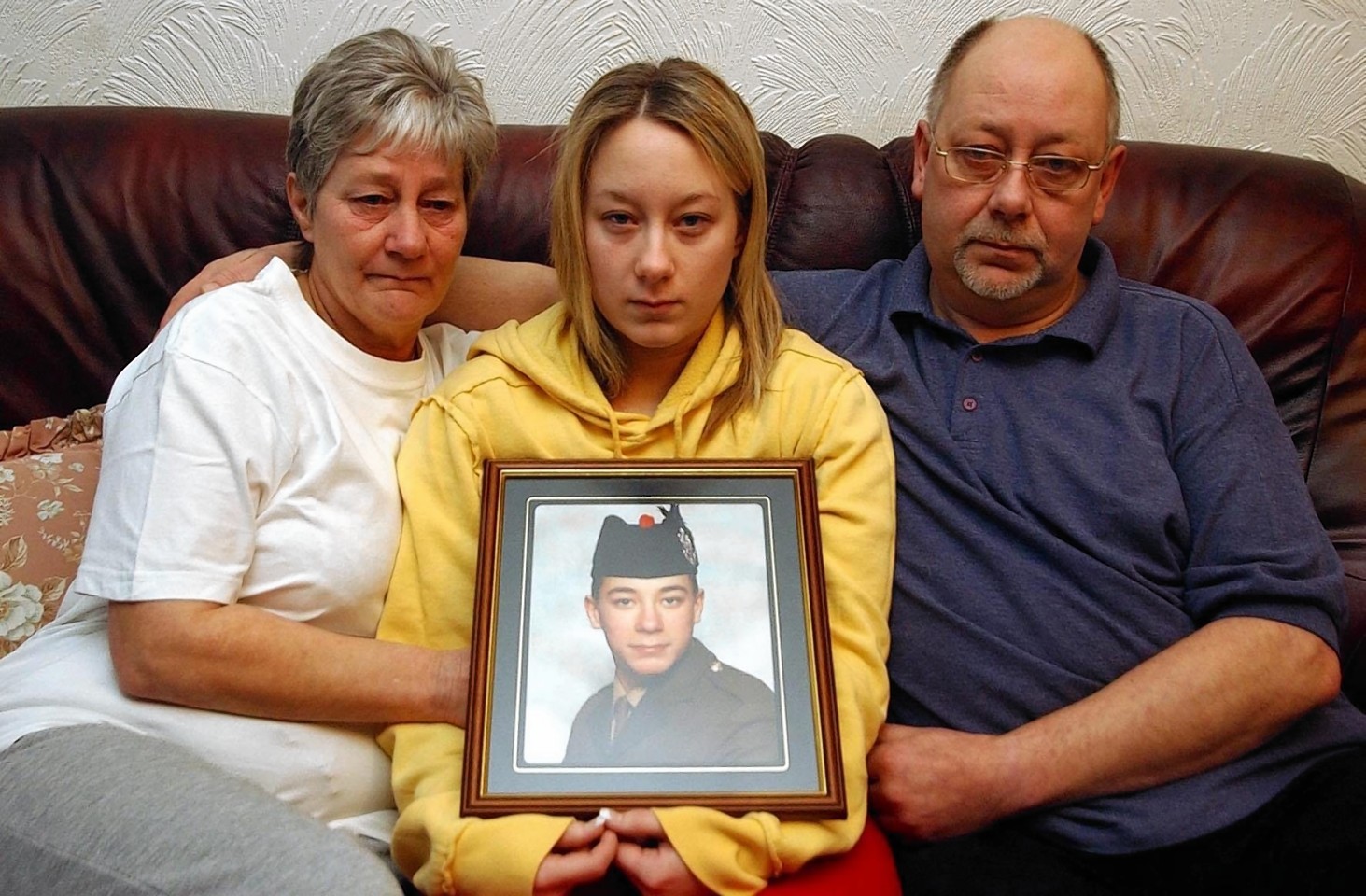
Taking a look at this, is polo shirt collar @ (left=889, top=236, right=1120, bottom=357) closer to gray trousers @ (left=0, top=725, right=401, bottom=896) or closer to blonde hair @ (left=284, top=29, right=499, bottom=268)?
blonde hair @ (left=284, top=29, right=499, bottom=268)

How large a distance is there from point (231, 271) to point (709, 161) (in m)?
0.70

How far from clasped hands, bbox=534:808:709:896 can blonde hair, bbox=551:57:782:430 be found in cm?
50

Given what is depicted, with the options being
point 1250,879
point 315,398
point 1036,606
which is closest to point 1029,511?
point 1036,606

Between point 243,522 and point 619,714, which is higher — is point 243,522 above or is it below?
above

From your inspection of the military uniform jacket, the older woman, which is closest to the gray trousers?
the older woman

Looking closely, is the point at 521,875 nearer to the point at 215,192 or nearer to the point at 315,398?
the point at 315,398

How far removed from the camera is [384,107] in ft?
4.25

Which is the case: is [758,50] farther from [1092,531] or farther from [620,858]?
[620,858]

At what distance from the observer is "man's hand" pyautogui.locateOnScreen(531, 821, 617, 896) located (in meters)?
1.07

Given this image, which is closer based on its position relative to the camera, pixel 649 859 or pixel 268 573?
pixel 649 859

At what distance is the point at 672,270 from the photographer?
1300 mm

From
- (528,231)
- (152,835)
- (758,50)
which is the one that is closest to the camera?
(152,835)

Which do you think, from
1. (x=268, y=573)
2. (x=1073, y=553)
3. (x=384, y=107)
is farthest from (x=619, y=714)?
(x=384, y=107)

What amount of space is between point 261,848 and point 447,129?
82 cm
